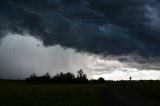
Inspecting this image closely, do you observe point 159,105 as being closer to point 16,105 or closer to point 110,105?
point 110,105

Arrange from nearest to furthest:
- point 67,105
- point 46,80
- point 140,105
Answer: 1. point 140,105
2. point 67,105
3. point 46,80

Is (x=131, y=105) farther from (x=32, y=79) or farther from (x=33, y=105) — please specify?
(x=32, y=79)

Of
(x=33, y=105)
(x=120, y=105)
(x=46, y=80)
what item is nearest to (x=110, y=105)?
(x=120, y=105)

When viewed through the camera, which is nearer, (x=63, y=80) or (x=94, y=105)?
(x=94, y=105)

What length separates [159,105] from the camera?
2698cm

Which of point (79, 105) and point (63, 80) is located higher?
point (63, 80)

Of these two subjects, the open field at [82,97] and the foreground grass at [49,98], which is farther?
the open field at [82,97]

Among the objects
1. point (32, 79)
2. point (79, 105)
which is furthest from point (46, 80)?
point (79, 105)

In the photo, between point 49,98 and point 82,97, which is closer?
point 49,98

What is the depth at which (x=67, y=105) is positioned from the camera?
28516mm

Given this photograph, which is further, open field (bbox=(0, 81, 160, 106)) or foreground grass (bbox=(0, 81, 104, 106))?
open field (bbox=(0, 81, 160, 106))

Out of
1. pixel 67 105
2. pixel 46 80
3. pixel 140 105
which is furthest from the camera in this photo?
pixel 46 80

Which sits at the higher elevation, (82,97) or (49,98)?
(82,97)

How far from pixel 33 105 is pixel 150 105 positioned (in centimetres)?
1087
